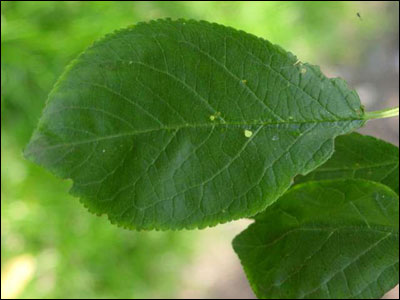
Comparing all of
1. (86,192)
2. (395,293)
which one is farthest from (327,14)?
(86,192)

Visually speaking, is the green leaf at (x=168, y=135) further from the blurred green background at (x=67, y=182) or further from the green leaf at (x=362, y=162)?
the blurred green background at (x=67, y=182)

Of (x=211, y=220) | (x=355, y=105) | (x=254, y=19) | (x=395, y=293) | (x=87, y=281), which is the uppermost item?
(x=254, y=19)

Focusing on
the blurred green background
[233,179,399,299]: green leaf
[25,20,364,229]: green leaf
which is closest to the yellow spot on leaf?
[25,20,364,229]: green leaf

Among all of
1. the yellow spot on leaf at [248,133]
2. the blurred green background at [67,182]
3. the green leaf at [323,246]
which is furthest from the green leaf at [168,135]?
the blurred green background at [67,182]

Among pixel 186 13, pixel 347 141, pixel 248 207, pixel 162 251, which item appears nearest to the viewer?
pixel 248 207

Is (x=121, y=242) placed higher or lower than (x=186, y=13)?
lower

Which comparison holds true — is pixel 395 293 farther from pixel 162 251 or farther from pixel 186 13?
pixel 186 13
